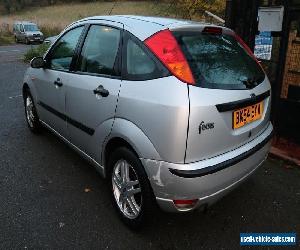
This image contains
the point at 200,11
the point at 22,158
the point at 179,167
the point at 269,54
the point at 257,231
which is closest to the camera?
the point at 179,167

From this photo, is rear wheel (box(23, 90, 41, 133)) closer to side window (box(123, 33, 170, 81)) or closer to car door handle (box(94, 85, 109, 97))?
car door handle (box(94, 85, 109, 97))

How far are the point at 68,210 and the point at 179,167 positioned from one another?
4.66ft

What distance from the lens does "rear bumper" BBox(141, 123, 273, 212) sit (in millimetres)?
2477

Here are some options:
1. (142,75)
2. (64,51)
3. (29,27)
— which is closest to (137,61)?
(142,75)

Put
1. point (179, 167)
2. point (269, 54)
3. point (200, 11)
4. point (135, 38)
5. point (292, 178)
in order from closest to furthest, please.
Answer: point (179, 167)
point (135, 38)
point (292, 178)
point (269, 54)
point (200, 11)

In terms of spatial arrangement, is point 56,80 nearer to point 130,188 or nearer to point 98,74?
point 98,74

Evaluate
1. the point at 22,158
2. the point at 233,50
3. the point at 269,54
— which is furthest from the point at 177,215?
the point at 269,54

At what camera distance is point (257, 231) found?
121 inches

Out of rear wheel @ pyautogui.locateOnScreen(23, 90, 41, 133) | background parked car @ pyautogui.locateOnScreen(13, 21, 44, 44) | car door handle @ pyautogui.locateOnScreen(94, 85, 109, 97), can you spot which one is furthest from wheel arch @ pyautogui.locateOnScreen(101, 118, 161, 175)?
background parked car @ pyautogui.locateOnScreen(13, 21, 44, 44)

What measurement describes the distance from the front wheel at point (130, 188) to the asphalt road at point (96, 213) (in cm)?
14

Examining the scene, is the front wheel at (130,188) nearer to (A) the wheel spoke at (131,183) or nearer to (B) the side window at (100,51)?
(A) the wheel spoke at (131,183)

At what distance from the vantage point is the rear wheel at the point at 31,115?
16.8ft

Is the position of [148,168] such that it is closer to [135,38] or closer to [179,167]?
[179,167]

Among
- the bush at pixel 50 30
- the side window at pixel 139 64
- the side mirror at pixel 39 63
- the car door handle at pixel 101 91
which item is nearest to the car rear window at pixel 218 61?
the side window at pixel 139 64
